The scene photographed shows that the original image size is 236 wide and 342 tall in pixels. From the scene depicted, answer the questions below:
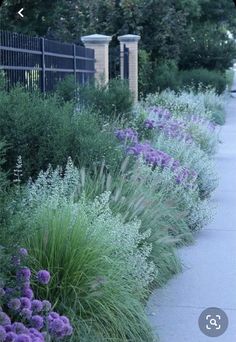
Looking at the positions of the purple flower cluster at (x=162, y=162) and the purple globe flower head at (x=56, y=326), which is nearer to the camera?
the purple globe flower head at (x=56, y=326)

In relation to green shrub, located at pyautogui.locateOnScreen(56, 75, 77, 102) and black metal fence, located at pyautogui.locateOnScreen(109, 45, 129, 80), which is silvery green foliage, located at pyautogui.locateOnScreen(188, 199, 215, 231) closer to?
green shrub, located at pyautogui.locateOnScreen(56, 75, 77, 102)

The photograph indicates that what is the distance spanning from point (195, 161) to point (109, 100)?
3092mm

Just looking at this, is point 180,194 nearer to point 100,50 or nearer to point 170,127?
point 170,127

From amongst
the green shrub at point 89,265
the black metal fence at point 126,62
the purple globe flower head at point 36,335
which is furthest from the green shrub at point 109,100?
the black metal fence at point 126,62

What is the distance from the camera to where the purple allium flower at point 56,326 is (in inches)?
152

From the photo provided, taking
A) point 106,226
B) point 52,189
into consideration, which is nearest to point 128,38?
point 52,189

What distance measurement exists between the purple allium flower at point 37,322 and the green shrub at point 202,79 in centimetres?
2570

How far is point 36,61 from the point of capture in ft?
40.5

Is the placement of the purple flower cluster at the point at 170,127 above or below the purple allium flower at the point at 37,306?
below

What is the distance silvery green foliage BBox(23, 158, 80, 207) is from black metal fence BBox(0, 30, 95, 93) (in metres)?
4.35

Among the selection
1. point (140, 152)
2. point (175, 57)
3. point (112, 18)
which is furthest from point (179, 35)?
point (140, 152)

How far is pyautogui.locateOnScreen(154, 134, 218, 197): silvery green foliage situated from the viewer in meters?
9.39

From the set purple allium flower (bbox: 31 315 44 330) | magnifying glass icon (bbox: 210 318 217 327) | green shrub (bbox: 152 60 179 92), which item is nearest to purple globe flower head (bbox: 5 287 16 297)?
purple allium flower (bbox: 31 315 44 330)

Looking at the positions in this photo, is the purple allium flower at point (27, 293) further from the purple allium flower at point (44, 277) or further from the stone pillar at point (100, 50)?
the stone pillar at point (100, 50)
